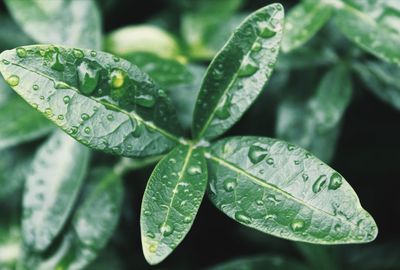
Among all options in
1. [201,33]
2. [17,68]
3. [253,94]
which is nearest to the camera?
[17,68]

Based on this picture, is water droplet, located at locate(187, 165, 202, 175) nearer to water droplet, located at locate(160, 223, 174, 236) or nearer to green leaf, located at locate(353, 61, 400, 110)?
water droplet, located at locate(160, 223, 174, 236)

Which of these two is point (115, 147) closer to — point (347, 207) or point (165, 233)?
point (165, 233)

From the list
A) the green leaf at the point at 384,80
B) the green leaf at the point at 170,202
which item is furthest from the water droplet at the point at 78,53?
the green leaf at the point at 384,80

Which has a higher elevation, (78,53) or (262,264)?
(78,53)

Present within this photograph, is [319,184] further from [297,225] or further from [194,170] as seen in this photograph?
[194,170]

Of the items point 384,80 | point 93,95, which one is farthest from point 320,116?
point 93,95

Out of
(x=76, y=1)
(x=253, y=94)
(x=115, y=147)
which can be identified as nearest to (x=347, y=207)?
(x=253, y=94)
